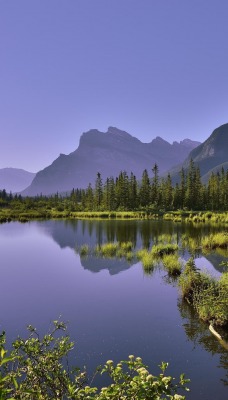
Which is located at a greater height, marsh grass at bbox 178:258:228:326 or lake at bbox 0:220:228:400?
marsh grass at bbox 178:258:228:326

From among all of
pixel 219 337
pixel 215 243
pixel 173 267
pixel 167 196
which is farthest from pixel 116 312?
pixel 167 196

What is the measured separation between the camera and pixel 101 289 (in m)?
24.0

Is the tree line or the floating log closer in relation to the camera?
the floating log

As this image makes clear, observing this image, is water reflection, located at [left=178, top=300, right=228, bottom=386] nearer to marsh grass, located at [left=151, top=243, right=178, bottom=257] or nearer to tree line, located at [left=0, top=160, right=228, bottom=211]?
marsh grass, located at [left=151, top=243, right=178, bottom=257]

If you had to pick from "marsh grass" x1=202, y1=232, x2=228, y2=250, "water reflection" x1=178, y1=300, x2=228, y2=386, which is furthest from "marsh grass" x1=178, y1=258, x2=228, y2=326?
"marsh grass" x1=202, y1=232, x2=228, y2=250

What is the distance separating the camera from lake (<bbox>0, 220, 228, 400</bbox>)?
1298cm

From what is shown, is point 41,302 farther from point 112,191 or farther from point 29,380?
point 112,191

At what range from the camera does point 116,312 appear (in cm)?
1892

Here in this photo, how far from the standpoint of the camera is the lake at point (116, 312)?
12984mm

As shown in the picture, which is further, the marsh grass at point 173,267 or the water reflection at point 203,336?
the marsh grass at point 173,267

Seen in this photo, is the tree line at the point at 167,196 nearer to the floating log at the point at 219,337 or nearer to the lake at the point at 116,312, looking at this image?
the lake at the point at 116,312

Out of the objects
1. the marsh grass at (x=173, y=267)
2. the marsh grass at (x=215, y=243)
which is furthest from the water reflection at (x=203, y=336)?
the marsh grass at (x=215, y=243)

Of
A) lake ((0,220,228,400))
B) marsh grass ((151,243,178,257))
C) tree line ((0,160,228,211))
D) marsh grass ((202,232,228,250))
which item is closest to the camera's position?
lake ((0,220,228,400))

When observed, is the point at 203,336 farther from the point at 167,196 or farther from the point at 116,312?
the point at 167,196
